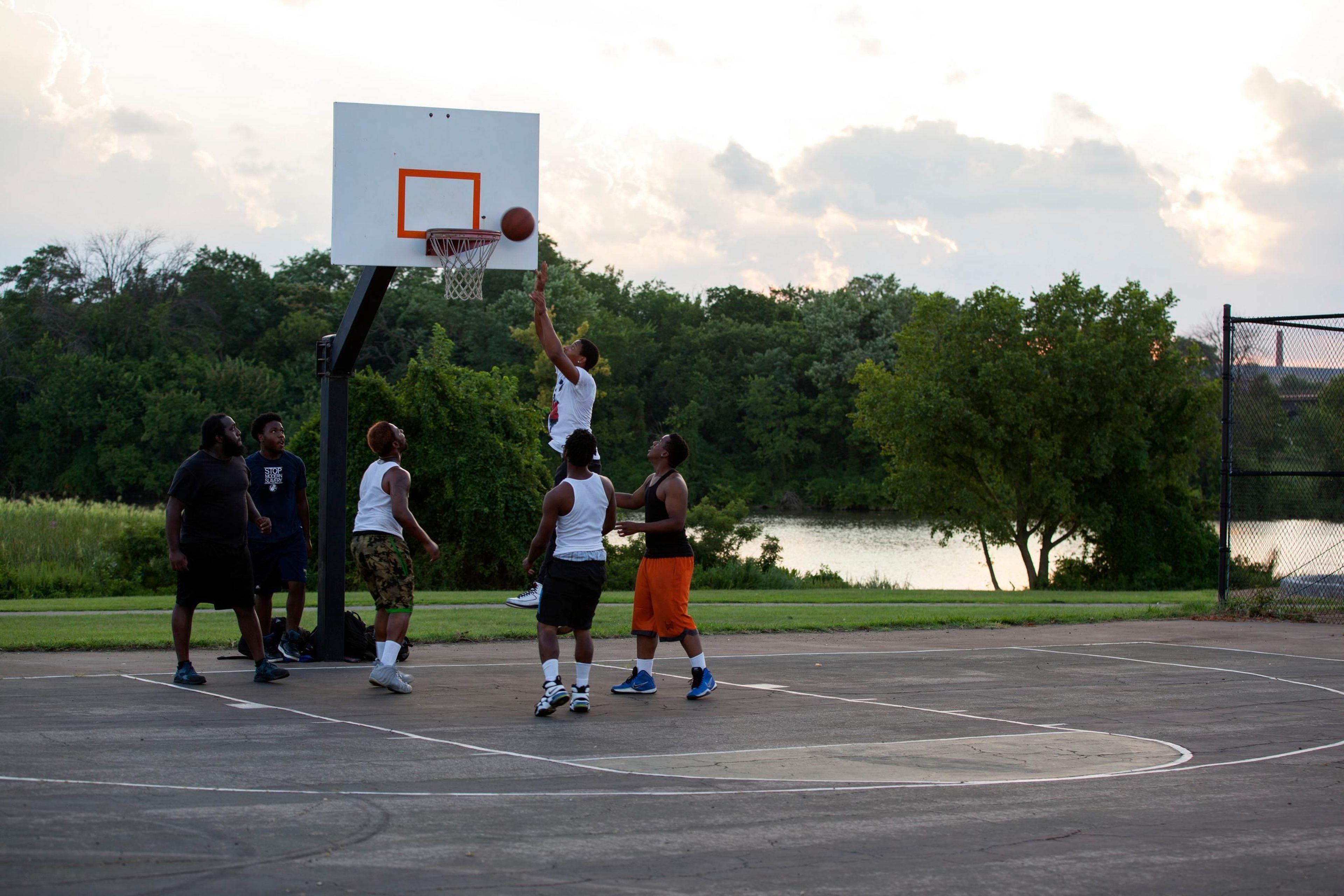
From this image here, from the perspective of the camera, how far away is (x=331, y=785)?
678 centimetres

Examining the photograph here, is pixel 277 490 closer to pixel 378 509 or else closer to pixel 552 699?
pixel 378 509

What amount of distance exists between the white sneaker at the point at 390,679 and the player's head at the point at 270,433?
2572mm

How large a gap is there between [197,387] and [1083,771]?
67.8 m

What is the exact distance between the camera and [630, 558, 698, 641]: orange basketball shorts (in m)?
10.2

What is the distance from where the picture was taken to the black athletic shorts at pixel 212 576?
1015 centimetres

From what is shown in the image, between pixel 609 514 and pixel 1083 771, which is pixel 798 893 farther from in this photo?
pixel 609 514

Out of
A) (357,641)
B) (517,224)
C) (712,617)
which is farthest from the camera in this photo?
(712,617)

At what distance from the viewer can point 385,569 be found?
10.3 metres

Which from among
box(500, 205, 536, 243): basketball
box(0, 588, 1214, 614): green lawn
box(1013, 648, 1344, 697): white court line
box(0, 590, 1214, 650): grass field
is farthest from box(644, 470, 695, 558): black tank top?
box(0, 588, 1214, 614): green lawn

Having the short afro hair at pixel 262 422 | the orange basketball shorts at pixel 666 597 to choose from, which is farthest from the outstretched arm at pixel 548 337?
→ the short afro hair at pixel 262 422

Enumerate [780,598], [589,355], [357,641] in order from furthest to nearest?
[780,598], [357,641], [589,355]

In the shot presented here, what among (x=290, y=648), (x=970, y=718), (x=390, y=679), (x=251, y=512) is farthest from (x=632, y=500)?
(x=290, y=648)

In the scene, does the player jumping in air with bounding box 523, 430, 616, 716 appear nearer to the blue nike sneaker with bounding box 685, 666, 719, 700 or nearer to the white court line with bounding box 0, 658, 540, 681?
the blue nike sneaker with bounding box 685, 666, 719, 700

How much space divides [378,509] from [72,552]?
62.8ft
